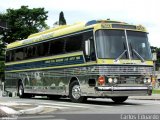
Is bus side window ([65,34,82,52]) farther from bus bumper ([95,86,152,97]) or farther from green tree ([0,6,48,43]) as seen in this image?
green tree ([0,6,48,43])

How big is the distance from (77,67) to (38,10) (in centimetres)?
5562

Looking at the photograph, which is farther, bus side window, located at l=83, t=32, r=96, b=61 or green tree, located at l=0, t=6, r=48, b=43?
green tree, located at l=0, t=6, r=48, b=43

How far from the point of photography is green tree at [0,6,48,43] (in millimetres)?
72000

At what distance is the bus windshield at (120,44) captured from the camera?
19469 millimetres

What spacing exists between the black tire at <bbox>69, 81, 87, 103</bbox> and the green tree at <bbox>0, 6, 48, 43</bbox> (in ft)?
168

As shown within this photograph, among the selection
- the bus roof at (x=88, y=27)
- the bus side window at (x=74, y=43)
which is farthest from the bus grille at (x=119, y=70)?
the bus roof at (x=88, y=27)

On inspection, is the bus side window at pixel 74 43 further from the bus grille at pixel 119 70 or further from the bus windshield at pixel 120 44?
the bus grille at pixel 119 70

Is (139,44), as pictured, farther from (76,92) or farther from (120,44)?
(76,92)

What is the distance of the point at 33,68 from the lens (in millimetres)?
25828

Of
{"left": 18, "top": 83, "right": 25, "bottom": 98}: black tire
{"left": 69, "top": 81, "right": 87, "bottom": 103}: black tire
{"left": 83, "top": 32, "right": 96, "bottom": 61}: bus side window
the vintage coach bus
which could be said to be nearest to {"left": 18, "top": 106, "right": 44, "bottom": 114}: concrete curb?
the vintage coach bus

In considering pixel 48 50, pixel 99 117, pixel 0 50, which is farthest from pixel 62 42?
pixel 0 50

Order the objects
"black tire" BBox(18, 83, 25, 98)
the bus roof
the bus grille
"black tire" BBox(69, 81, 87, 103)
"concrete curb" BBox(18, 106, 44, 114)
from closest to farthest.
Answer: "concrete curb" BBox(18, 106, 44, 114)
the bus grille
the bus roof
"black tire" BBox(69, 81, 87, 103)
"black tire" BBox(18, 83, 25, 98)

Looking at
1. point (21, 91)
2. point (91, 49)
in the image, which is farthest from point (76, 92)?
point (21, 91)

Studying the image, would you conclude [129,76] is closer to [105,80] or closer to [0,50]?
[105,80]
